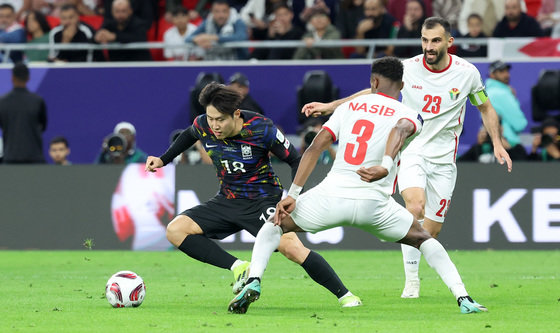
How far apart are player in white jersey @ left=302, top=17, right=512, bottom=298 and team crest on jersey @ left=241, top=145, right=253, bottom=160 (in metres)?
1.59

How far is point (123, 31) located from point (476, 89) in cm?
939

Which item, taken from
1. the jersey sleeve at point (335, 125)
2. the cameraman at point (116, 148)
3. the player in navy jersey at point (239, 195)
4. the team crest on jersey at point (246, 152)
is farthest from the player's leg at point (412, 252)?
the cameraman at point (116, 148)

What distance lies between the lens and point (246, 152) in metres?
9.28

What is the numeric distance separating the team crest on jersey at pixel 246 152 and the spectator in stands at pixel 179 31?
9.43 meters

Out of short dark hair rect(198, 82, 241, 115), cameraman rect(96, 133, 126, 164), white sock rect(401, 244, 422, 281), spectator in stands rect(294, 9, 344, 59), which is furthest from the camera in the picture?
spectator in stands rect(294, 9, 344, 59)

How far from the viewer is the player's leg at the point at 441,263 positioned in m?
8.34

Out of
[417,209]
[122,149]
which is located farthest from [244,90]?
[417,209]

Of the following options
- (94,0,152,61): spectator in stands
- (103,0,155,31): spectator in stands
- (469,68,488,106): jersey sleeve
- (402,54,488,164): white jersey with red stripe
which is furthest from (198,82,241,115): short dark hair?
(103,0,155,31): spectator in stands

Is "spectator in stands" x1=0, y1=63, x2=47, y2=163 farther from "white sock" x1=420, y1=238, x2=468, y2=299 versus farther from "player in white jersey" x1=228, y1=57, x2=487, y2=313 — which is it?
"white sock" x1=420, y1=238, x2=468, y2=299

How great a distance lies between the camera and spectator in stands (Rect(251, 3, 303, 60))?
18172mm

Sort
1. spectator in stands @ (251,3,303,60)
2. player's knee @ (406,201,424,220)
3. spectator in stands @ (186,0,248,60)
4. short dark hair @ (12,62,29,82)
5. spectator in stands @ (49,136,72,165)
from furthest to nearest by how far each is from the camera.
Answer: spectator in stands @ (251,3,303,60) → spectator in stands @ (186,0,248,60) → spectator in stands @ (49,136,72,165) → short dark hair @ (12,62,29,82) → player's knee @ (406,201,424,220)

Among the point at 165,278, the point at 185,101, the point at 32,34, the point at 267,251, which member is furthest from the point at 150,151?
the point at 267,251

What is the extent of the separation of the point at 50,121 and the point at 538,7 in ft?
27.5

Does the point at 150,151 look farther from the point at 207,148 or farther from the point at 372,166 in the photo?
the point at 372,166
